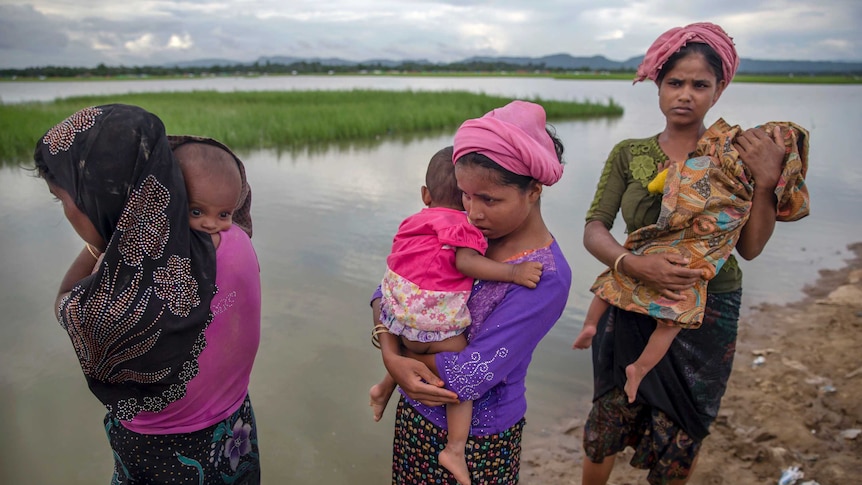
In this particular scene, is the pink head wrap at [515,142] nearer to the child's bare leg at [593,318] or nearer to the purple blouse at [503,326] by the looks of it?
the purple blouse at [503,326]

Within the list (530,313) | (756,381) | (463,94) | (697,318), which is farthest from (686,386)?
(463,94)

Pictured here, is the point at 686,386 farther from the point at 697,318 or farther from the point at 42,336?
the point at 42,336

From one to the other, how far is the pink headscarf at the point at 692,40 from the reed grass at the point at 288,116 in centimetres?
960

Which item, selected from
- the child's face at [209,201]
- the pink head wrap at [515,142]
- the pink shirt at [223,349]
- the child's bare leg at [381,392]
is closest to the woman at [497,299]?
the pink head wrap at [515,142]

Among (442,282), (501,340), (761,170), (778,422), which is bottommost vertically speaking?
(778,422)

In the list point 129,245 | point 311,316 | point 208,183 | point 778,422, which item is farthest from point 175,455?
point 778,422

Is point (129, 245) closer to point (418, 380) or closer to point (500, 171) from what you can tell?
point (418, 380)

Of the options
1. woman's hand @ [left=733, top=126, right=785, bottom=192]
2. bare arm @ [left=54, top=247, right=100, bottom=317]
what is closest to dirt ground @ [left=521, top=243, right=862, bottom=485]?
woman's hand @ [left=733, top=126, right=785, bottom=192]

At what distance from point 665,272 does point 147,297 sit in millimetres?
1321

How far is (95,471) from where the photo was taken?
2.42 metres

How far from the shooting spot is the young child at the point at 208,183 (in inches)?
48.6

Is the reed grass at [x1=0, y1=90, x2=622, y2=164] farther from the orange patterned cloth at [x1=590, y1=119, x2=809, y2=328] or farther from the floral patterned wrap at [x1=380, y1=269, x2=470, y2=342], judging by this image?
the orange patterned cloth at [x1=590, y1=119, x2=809, y2=328]

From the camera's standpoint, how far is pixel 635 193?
1768 mm

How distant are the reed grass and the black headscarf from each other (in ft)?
30.7
